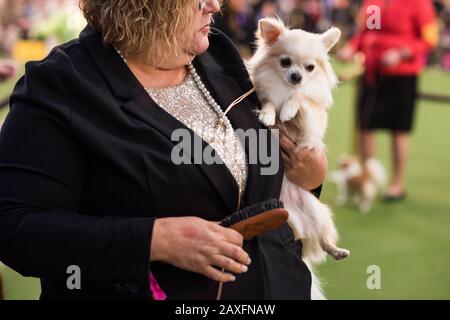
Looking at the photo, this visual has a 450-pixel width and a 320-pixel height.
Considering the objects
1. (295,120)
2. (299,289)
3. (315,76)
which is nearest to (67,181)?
(299,289)

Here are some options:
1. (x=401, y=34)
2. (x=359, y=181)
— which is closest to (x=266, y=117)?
(x=359, y=181)

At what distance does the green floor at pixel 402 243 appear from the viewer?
11.9ft

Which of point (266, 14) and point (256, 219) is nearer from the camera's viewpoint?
point (256, 219)

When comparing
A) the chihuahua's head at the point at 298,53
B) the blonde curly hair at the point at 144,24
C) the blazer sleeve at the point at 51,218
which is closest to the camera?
the blazer sleeve at the point at 51,218

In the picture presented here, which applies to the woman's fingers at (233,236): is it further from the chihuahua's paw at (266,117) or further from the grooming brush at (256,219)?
the chihuahua's paw at (266,117)

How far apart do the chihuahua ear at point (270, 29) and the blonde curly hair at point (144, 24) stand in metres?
0.67

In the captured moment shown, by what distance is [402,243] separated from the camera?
171 inches

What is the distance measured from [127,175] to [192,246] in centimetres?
20

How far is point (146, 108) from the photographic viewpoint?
4.56ft

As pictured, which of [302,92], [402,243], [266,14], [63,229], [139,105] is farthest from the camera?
[266,14]

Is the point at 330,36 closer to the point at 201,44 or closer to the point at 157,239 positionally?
the point at 201,44

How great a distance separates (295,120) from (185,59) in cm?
64

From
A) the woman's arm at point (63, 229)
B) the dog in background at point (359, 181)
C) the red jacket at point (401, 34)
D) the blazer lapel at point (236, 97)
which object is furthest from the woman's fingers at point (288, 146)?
the red jacket at point (401, 34)
